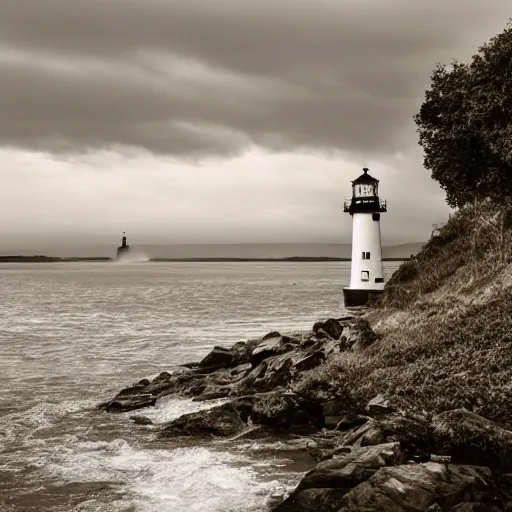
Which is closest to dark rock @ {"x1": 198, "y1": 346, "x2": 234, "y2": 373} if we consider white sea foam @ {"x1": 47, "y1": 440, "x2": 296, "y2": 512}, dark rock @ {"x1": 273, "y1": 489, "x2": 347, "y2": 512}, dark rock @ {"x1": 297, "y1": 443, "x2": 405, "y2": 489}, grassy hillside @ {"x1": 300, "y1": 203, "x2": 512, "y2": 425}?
grassy hillside @ {"x1": 300, "y1": 203, "x2": 512, "y2": 425}

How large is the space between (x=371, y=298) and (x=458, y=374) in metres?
18.4

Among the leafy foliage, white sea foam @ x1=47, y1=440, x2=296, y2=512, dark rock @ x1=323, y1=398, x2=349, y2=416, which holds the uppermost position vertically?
the leafy foliage

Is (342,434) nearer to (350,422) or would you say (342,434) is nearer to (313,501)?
(350,422)

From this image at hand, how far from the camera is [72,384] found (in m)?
25.9

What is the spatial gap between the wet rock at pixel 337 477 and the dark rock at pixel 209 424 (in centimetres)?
513

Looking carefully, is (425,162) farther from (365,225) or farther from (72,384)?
(72,384)

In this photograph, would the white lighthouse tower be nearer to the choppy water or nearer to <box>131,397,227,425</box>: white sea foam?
the choppy water

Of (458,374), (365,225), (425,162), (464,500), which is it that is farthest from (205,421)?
(365,225)

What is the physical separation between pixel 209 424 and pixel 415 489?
760 centimetres

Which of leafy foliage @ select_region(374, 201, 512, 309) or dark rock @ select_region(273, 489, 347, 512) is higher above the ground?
leafy foliage @ select_region(374, 201, 512, 309)

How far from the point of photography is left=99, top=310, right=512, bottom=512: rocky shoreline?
1006 centimetres

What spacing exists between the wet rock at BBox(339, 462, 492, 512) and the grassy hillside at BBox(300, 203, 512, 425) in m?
3.89

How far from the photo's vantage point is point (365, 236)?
5222cm

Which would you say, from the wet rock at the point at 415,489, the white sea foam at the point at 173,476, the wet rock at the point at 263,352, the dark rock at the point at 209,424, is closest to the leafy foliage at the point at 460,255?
the wet rock at the point at 263,352
